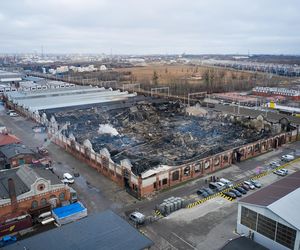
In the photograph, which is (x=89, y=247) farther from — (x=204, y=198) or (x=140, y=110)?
(x=140, y=110)

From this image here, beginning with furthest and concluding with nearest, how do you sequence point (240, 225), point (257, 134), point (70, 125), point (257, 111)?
point (257, 111), point (70, 125), point (257, 134), point (240, 225)

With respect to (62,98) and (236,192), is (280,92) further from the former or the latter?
(236,192)

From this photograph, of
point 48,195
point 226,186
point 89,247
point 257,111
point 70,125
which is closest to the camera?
point 89,247

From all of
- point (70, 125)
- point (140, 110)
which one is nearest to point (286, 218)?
point (70, 125)

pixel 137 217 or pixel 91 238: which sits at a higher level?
pixel 91 238

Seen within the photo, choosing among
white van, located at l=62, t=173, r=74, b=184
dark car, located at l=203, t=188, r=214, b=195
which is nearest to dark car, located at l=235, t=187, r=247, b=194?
dark car, located at l=203, t=188, r=214, b=195

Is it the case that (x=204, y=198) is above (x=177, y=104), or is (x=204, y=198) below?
below

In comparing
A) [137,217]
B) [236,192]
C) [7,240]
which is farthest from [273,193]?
[7,240]
